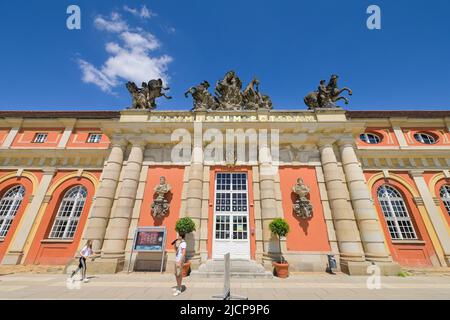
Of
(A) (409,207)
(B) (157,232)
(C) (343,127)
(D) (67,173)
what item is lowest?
(B) (157,232)

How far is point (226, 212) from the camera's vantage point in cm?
1082

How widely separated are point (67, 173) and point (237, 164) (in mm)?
11978

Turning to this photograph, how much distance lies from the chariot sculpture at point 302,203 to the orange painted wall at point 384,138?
680cm

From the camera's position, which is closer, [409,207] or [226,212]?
[226,212]

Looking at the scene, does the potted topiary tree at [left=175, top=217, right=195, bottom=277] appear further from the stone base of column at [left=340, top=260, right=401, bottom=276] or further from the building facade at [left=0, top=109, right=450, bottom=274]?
the stone base of column at [left=340, top=260, right=401, bottom=276]

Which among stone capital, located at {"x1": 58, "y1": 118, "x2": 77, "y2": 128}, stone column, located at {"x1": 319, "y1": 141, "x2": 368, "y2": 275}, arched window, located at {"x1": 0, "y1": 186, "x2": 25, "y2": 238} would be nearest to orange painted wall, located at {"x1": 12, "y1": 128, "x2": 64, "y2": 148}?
stone capital, located at {"x1": 58, "y1": 118, "x2": 77, "y2": 128}

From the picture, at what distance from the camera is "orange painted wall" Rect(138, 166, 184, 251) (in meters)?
10.5

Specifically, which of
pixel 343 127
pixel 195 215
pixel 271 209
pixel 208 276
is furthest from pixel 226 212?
pixel 343 127

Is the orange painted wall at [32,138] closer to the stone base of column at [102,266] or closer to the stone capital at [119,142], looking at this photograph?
the stone capital at [119,142]

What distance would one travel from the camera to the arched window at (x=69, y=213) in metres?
12.1

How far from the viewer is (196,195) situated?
35.2ft

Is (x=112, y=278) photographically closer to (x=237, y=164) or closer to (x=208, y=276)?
(x=208, y=276)

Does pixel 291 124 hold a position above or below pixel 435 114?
below

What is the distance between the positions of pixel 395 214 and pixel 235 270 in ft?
35.6
